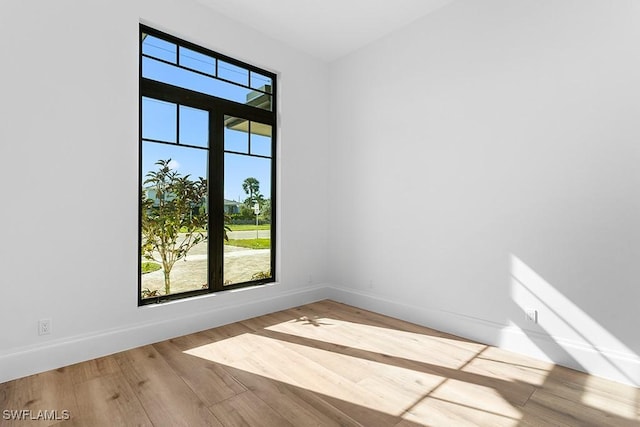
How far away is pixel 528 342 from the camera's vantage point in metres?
2.64

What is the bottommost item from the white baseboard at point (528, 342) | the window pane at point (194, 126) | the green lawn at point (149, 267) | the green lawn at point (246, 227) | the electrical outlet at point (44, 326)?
the white baseboard at point (528, 342)

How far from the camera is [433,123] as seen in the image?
3.33 meters

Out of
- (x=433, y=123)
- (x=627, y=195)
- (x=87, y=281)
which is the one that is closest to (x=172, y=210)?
(x=87, y=281)

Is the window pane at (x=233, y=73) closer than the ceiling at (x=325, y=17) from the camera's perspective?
No

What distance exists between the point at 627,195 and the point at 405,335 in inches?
80.7

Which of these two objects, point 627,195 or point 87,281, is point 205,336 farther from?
point 627,195

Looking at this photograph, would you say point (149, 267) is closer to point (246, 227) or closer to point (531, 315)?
point (246, 227)

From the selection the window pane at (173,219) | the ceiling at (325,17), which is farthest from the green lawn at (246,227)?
the ceiling at (325,17)

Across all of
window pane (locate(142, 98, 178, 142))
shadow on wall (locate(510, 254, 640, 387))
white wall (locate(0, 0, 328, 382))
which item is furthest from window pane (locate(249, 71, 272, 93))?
shadow on wall (locate(510, 254, 640, 387))

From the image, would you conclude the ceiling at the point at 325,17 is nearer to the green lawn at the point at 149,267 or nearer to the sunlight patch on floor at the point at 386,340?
the green lawn at the point at 149,267

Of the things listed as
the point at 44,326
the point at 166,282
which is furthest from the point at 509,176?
the point at 44,326

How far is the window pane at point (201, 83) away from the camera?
2997 mm

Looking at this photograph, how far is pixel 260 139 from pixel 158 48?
1.33m

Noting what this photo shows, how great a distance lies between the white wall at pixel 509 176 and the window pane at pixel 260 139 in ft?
3.71
